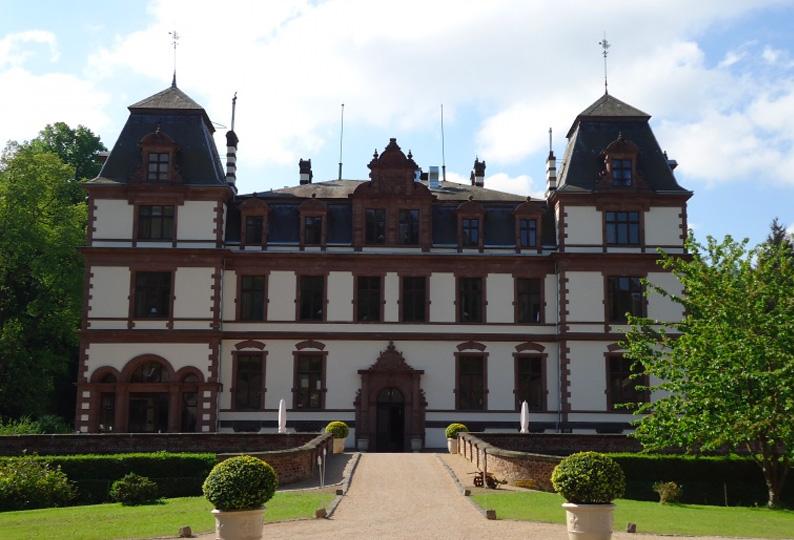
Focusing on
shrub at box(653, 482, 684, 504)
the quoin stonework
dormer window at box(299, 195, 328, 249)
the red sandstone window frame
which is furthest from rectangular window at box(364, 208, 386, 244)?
shrub at box(653, 482, 684, 504)

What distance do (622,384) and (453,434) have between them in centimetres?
886

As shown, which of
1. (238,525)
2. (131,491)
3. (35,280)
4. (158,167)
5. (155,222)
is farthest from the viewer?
(35,280)

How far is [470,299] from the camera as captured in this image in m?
42.2

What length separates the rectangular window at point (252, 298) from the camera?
41906 millimetres

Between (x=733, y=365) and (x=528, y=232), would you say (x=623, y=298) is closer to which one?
(x=528, y=232)

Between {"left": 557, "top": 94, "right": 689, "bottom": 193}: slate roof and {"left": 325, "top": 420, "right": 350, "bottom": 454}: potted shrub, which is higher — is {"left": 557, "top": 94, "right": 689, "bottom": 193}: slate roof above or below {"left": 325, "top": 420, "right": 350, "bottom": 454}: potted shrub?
above

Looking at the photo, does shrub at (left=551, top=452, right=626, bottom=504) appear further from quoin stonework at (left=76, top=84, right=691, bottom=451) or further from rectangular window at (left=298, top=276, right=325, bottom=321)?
rectangular window at (left=298, top=276, right=325, bottom=321)

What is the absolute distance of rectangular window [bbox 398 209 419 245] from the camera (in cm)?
4256

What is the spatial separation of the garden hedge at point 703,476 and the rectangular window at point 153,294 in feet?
70.6

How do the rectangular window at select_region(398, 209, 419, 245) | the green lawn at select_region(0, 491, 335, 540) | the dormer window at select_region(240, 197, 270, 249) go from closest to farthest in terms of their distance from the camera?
the green lawn at select_region(0, 491, 335, 540)
the dormer window at select_region(240, 197, 270, 249)
the rectangular window at select_region(398, 209, 419, 245)

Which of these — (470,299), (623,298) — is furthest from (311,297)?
A: (623,298)

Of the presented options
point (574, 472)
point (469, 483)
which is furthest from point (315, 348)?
point (574, 472)

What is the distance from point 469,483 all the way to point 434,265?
16276 millimetres

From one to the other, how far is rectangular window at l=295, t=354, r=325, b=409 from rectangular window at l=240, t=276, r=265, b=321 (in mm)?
2922
